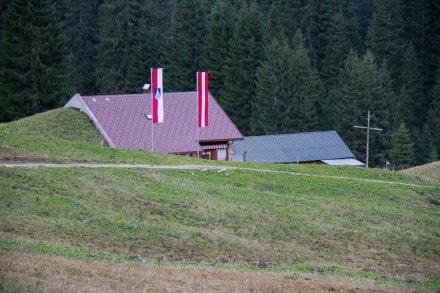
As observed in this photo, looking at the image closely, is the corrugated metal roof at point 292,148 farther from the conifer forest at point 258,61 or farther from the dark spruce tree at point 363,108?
the dark spruce tree at point 363,108

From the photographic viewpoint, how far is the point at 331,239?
3528cm

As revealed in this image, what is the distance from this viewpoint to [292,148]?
67062 mm

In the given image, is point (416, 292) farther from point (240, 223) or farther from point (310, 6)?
point (310, 6)

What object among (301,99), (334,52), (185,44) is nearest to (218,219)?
(301,99)

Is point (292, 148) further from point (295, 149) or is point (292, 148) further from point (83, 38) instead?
point (83, 38)

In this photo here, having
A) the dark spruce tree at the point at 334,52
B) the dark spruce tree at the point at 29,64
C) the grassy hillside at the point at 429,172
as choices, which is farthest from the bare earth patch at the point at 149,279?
the dark spruce tree at the point at 334,52

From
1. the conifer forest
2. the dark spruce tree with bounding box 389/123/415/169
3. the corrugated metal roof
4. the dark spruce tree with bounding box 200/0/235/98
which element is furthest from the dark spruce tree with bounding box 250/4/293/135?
the corrugated metal roof

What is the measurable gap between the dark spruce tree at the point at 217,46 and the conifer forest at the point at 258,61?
0.36ft

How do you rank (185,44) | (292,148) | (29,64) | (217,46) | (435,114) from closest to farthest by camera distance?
(292,148)
(29,64)
(217,46)
(435,114)
(185,44)

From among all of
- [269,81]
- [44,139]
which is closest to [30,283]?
[44,139]

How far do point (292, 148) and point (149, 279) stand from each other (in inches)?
1731

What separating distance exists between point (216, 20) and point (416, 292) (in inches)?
2618

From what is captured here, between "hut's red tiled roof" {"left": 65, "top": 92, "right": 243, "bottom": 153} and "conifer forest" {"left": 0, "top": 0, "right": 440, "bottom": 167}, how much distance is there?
699 inches

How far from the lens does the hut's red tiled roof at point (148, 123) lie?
56.3 m
